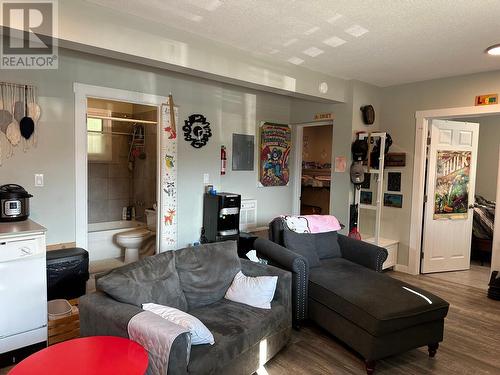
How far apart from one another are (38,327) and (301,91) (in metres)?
3.39

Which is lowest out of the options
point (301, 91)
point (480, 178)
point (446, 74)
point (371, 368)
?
point (371, 368)

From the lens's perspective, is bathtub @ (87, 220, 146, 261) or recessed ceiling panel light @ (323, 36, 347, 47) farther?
bathtub @ (87, 220, 146, 261)

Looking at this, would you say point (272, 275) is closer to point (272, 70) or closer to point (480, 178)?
point (272, 70)

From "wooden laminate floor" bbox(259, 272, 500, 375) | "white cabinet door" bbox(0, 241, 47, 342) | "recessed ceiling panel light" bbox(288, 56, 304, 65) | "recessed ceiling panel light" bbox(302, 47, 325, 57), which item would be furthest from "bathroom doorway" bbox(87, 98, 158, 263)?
"wooden laminate floor" bbox(259, 272, 500, 375)

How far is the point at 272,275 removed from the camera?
2572mm

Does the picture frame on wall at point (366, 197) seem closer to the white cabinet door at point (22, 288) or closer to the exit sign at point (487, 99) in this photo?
the exit sign at point (487, 99)

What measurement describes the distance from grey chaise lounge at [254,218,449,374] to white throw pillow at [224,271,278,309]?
16.1 inches

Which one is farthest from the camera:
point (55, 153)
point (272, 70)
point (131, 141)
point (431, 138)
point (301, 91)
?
point (131, 141)

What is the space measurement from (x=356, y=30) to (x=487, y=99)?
2155 mm

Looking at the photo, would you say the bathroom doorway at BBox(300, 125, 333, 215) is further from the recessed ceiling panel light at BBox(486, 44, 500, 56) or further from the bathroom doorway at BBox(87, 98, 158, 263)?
the recessed ceiling panel light at BBox(486, 44, 500, 56)

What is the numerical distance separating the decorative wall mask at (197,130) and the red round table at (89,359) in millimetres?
2750

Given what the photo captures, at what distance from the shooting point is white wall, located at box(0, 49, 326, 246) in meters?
3.06

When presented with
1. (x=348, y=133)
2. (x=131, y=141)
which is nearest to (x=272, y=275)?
(x=348, y=133)

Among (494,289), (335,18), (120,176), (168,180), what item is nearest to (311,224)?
(168,180)
